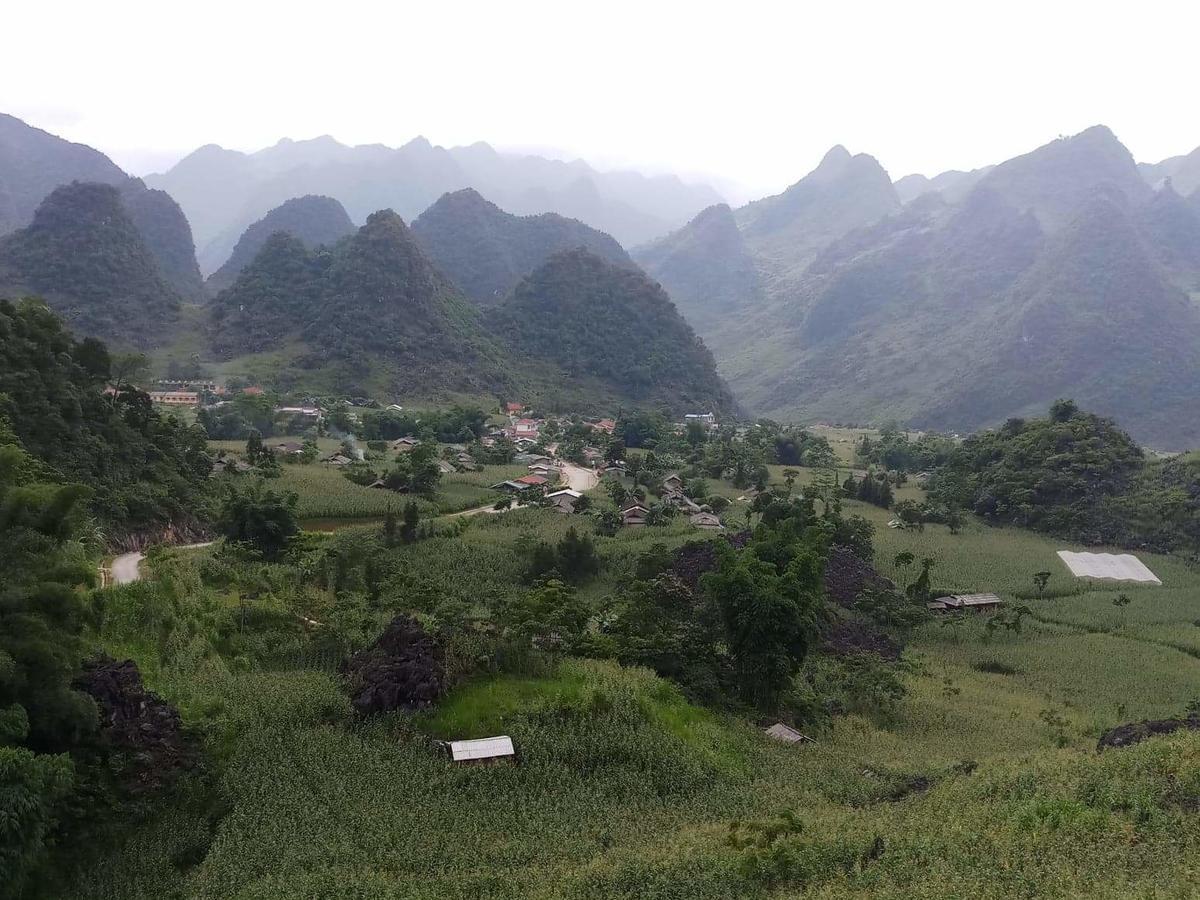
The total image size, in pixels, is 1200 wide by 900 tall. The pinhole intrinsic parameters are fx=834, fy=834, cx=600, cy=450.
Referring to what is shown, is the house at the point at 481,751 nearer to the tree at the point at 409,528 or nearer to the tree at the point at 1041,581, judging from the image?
the tree at the point at 409,528

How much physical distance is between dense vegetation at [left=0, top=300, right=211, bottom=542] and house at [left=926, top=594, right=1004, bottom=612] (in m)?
25.9

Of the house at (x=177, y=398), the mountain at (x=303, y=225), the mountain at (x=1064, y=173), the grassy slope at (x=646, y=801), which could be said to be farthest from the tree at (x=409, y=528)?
the mountain at (x=1064, y=173)

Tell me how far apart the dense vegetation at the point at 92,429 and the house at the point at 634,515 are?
16958 mm

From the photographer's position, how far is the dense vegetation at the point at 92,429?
25.8 meters

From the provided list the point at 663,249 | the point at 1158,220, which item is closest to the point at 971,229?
the point at 1158,220

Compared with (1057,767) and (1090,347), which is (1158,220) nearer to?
(1090,347)

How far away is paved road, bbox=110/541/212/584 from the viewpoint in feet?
70.5

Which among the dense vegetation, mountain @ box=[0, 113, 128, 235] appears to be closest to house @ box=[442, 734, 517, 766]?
the dense vegetation

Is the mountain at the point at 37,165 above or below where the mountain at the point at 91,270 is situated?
above

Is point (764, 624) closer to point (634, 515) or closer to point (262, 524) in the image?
point (262, 524)

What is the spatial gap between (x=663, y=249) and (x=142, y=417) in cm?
16737

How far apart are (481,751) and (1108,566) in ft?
99.1

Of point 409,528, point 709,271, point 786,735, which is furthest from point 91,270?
point 709,271

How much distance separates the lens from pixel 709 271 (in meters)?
175
